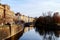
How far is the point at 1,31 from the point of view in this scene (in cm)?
2081

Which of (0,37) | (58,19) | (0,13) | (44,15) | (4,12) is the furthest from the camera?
(44,15)

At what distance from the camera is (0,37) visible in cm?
1978

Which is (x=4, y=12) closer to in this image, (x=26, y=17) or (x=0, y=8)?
(x=0, y=8)

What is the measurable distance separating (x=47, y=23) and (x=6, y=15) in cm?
1907

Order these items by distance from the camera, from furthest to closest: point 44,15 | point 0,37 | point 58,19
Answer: point 44,15
point 58,19
point 0,37

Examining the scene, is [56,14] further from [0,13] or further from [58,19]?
[0,13]

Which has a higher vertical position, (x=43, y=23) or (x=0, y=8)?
(x=0, y=8)

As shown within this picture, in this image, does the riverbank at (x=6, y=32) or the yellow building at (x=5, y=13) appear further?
the yellow building at (x=5, y=13)

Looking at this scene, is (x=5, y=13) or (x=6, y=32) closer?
(x=6, y=32)

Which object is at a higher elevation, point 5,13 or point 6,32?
point 5,13

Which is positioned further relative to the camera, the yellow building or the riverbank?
Answer: the yellow building

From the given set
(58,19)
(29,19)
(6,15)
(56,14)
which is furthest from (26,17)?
(6,15)

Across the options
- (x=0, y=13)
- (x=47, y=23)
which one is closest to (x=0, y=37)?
(x=0, y=13)

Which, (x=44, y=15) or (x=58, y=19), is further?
(x=44, y=15)
